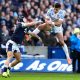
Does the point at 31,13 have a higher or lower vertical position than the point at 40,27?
lower

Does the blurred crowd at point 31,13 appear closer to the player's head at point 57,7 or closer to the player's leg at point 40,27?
the player's leg at point 40,27

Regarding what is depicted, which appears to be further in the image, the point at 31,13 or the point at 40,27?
the point at 31,13

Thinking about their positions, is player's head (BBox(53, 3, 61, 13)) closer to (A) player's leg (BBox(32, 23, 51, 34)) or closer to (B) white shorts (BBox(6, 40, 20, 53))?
(A) player's leg (BBox(32, 23, 51, 34))

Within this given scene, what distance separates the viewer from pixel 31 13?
26.5 meters

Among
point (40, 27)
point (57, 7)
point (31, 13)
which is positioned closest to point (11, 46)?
point (40, 27)

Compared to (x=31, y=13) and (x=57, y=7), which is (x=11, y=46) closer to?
(x=57, y=7)

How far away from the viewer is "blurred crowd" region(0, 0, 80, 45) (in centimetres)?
2403

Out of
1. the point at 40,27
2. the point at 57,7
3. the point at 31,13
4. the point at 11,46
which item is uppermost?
the point at 57,7

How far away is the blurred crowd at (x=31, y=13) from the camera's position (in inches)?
946

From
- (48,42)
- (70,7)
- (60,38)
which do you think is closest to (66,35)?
(48,42)

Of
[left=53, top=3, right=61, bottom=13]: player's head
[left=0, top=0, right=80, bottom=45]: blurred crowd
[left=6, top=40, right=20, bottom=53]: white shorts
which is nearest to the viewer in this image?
[left=6, top=40, right=20, bottom=53]: white shorts

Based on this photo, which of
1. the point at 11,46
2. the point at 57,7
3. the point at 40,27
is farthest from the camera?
the point at 40,27

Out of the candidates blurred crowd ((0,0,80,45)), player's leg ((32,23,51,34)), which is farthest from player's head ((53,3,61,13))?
blurred crowd ((0,0,80,45))

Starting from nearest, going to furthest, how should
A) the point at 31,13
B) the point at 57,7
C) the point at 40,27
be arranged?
1. the point at 57,7
2. the point at 40,27
3. the point at 31,13
